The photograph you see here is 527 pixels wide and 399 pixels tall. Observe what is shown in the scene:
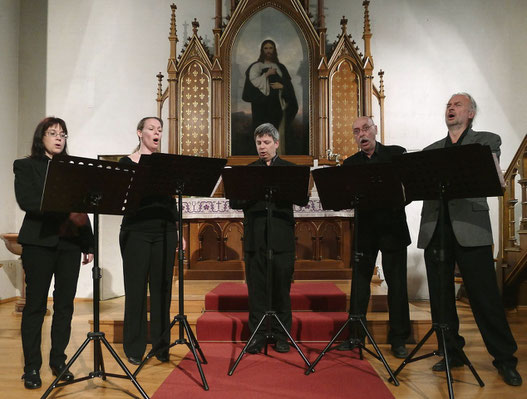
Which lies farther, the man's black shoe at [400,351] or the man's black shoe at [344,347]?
the man's black shoe at [344,347]

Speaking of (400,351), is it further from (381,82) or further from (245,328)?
(381,82)

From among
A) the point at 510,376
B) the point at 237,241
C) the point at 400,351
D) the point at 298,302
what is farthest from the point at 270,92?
the point at 510,376

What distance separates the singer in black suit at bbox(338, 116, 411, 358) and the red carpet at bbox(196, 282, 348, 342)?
391 mm

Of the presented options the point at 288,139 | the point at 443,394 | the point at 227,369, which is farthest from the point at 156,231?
the point at 288,139

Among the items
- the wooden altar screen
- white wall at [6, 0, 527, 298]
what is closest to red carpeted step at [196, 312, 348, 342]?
the wooden altar screen

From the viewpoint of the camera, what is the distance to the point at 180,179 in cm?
333

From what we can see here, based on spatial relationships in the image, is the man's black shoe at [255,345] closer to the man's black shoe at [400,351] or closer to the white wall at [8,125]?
the man's black shoe at [400,351]

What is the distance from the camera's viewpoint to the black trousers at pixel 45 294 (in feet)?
10.5

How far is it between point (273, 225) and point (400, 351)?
1490 millimetres

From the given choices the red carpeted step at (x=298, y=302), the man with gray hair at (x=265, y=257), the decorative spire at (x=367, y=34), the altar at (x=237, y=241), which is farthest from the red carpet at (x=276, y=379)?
the decorative spire at (x=367, y=34)

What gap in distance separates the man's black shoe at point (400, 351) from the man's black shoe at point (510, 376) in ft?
2.56

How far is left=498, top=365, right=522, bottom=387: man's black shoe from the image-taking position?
317 centimetres

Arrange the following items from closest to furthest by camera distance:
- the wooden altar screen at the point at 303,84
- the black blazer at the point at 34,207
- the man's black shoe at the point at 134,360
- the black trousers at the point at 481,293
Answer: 1. the black blazer at the point at 34,207
2. the black trousers at the point at 481,293
3. the man's black shoe at the point at 134,360
4. the wooden altar screen at the point at 303,84

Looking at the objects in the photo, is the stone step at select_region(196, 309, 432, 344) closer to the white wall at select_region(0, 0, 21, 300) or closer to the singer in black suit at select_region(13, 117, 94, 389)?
the singer in black suit at select_region(13, 117, 94, 389)
